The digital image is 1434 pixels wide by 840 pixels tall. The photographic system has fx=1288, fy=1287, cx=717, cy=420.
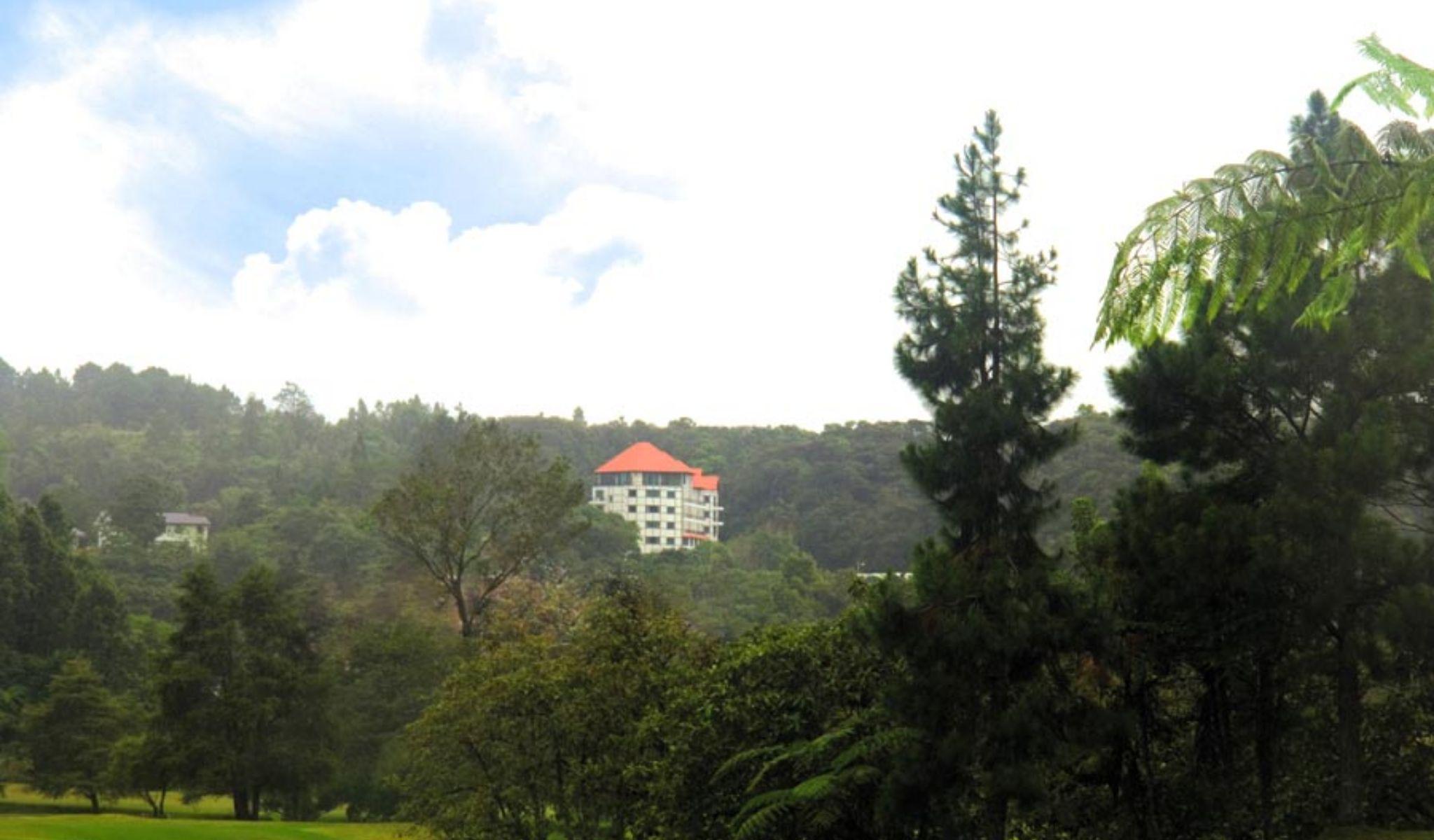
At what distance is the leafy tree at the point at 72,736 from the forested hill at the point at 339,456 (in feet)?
111

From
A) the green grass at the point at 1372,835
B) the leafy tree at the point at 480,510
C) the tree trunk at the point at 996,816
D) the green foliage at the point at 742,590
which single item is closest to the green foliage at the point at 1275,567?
the green grass at the point at 1372,835

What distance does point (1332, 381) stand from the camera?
16750 mm

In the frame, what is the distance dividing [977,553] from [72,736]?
38359 mm

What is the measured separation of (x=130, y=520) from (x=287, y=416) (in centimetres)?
7059

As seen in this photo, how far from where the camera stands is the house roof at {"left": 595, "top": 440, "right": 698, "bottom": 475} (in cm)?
13538

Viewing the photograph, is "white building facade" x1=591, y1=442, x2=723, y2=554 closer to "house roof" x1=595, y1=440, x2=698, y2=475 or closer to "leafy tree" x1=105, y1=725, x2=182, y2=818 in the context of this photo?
"house roof" x1=595, y1=440, x2=698, y2=475

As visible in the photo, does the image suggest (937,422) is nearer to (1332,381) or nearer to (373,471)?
(1332,381)

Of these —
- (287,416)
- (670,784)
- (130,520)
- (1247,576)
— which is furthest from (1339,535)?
(287,416)

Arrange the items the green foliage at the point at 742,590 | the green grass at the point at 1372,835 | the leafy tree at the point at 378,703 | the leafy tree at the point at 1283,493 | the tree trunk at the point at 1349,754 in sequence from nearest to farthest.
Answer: the green grass at the point at 1372,835
the leafy tree at the point at 1283,493
the tree trunk at the point at 1349,754
the leafy tree at the point at 378,703
the green foliage at the point at 742,590

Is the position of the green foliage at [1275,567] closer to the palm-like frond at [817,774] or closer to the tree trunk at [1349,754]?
the tree trunk at [1349,754]

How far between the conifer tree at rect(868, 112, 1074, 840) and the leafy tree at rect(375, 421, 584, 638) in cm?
2572

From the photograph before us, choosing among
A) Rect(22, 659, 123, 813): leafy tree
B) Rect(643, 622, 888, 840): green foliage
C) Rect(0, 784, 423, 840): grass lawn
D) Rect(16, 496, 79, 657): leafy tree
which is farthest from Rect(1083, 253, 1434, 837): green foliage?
Rect(16, 496, 79, 657): leafy tree

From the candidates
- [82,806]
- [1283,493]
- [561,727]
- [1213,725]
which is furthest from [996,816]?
[82,806]

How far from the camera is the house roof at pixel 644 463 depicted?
444ft
